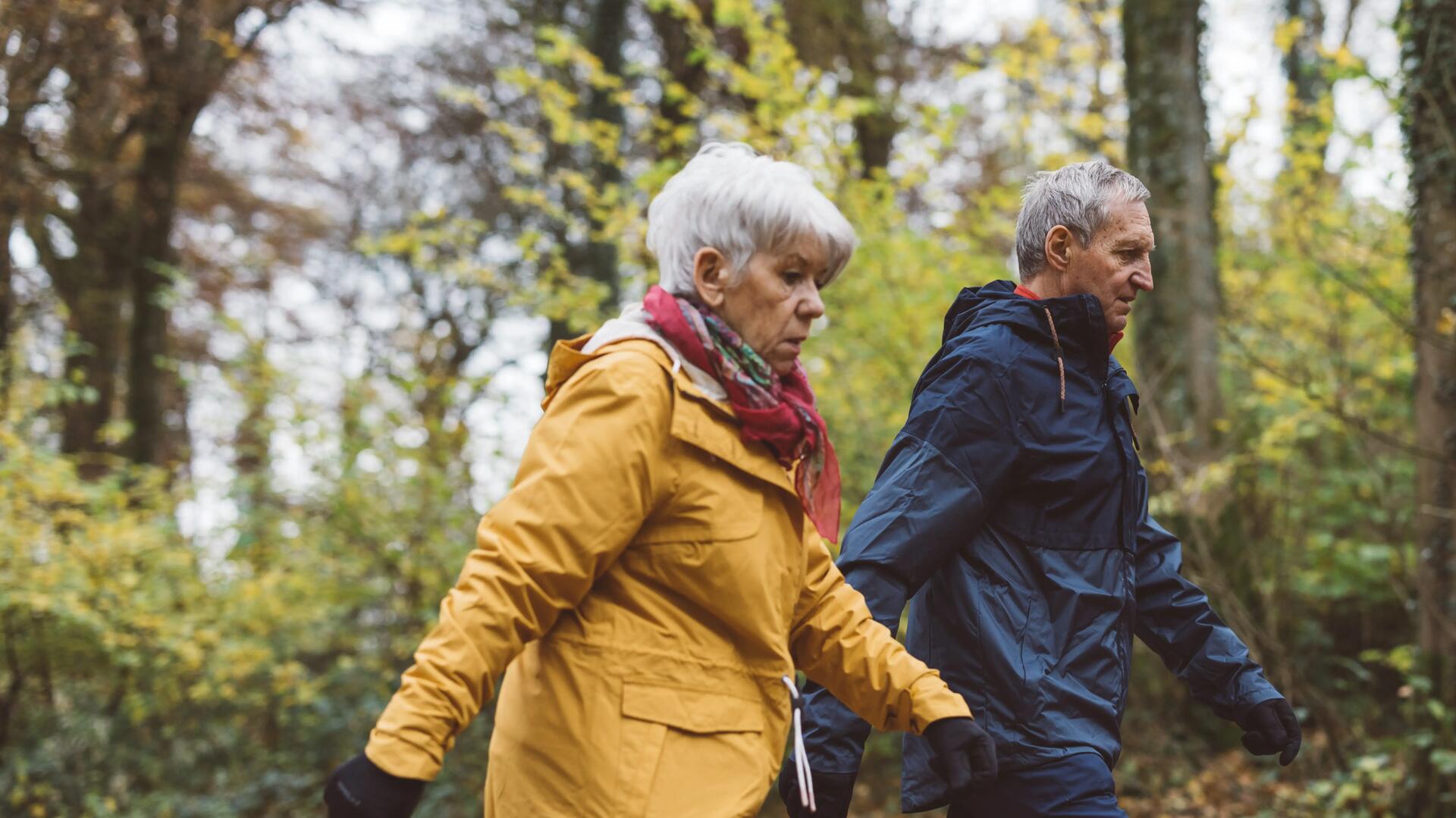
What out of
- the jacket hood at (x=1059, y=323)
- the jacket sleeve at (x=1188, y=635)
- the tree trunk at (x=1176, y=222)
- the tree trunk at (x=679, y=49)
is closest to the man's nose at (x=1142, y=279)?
the jacket hood at (x=1059, y=323)

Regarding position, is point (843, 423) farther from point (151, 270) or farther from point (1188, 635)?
point (151, 270)

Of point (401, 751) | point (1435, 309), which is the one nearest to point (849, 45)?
point (1435, 309)

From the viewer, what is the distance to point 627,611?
5.92ft

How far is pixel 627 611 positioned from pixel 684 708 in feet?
0.58

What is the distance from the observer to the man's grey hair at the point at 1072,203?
2471 mm

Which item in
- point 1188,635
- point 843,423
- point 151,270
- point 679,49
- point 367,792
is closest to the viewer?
point 367,792

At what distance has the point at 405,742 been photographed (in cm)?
152

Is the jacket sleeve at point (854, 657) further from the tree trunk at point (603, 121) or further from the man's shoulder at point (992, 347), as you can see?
the tree trunk at point (603, 121)

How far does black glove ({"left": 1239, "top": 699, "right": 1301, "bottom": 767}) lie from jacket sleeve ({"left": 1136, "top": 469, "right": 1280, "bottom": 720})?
2 centimetres

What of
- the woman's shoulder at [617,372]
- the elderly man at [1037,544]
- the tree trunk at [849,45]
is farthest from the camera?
the tree trunk at [849,45]

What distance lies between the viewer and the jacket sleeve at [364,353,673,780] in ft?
5.12

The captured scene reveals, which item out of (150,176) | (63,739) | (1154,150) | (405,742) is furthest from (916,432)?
(150,176)

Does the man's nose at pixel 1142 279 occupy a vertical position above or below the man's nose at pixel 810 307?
above

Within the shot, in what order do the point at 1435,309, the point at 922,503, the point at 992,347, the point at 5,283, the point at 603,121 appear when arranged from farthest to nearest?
1. the point at 5,283
2. the point at 603,121
3. the point at 1435,309
4. the point at 992,347
5. the point at 922,503
